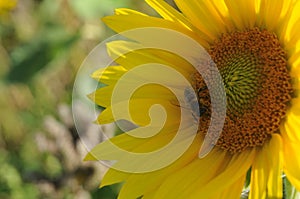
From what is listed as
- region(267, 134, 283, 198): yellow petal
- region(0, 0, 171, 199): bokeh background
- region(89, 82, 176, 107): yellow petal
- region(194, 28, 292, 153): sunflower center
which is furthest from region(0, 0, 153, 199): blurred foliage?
region(267, 134, 283, 198): yellow petal

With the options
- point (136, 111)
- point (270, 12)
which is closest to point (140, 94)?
point (136, 111)

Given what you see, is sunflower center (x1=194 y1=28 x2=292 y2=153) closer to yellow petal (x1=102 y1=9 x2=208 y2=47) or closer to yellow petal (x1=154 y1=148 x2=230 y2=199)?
yellow petal (x1=154 y1=148 x2=230 y2=199)

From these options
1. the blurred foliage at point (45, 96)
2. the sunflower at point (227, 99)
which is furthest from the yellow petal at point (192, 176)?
the blurred foliage at point (45, 96)

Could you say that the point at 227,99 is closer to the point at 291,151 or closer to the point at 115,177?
the point at 291,151

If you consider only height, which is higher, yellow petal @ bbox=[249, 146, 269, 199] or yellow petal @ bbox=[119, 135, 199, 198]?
yellow petal @ bbox=[249, 146, 269, 199]

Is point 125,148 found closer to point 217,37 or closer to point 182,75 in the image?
point 182,75

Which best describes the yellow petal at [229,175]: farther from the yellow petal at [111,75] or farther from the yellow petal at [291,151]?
the yellow petal at [111,75]
